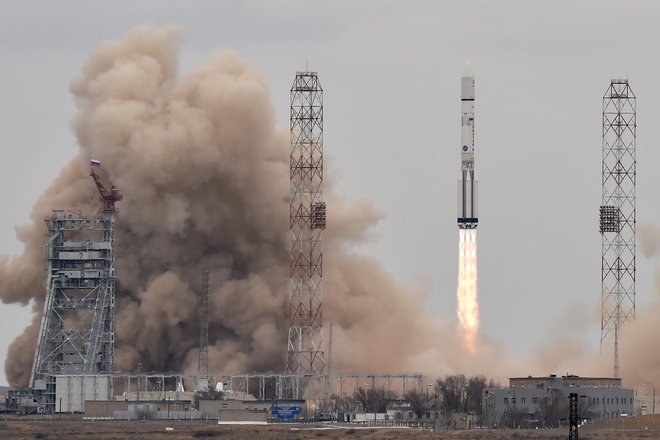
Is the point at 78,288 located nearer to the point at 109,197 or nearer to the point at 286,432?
the point at 109,197

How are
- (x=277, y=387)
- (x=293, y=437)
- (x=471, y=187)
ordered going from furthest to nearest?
(x=277, y=387) < (x=471, y=187) < (x=293, y=437)

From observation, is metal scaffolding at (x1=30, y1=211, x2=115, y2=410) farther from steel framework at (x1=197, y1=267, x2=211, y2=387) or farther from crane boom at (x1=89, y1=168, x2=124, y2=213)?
steel framework at (x1=197, y1=267, x2=211, y2=387)

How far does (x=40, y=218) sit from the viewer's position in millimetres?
152250

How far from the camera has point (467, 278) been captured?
445ft

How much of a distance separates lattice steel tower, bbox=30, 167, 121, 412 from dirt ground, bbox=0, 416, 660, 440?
16.6 meters

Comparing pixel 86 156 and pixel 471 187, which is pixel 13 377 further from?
pixel 471 187

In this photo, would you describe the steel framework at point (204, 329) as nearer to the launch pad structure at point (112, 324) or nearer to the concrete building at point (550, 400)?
the launch pad structure at point (112, 324)

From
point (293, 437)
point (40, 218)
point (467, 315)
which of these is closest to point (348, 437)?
point (293, 437)

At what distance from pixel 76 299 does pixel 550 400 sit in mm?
32050

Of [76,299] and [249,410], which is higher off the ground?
[76,299]

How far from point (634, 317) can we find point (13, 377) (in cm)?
3816

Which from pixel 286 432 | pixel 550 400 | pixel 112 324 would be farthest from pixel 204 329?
pixel 286 432

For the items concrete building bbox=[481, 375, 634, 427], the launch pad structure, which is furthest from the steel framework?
concrete building bbox=[481, 375, 634, 427]

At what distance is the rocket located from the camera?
136000 millimetres
